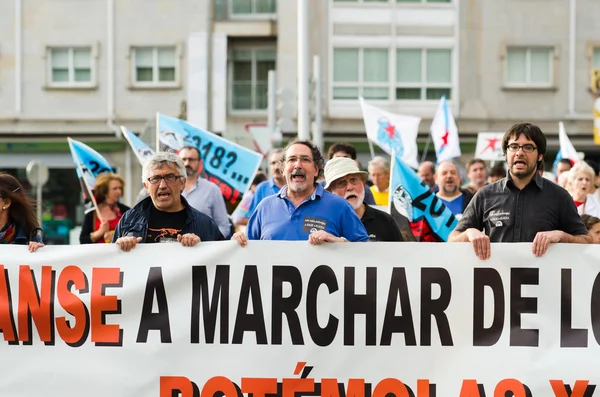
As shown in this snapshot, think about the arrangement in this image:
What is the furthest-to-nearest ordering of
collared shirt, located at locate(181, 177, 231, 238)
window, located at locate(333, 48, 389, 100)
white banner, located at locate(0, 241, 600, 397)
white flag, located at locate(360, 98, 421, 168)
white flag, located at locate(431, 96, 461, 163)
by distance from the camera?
1. window, located at locate(333, 48, 389, 100)
2. white flag, located at locate(431, 96, 461, 163)
3. white flag, located at locate(360, 98, 421, 168)
4. collared shirt, located at locate(181, 177, 231, 238)
5. white banner, located at locate(0, 241, 600, 397)

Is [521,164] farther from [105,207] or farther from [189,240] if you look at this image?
[105,207]

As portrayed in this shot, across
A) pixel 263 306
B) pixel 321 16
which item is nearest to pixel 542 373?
pixel 263 306

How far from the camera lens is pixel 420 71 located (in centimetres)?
3097

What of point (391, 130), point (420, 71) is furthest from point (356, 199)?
point (420, 71)

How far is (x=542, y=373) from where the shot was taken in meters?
5.66

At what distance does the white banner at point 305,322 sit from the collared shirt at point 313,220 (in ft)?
0.69

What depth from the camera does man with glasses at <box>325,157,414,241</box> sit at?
7.05 metres

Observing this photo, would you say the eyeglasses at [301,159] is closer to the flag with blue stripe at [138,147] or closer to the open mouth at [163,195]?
the open mouth at [163,195]

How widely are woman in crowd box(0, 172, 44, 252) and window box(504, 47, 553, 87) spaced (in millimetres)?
25760

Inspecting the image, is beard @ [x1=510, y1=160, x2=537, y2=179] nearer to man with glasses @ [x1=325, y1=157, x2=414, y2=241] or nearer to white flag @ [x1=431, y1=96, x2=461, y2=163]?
man with glasses @ [x1=325, y1=157, x2=414, y2=241]

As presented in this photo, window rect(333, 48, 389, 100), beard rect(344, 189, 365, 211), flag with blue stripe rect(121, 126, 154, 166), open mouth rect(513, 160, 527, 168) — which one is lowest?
beard rect(344, 189, 365, 211)

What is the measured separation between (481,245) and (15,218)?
2.65 m

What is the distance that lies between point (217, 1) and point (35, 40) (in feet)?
17.3

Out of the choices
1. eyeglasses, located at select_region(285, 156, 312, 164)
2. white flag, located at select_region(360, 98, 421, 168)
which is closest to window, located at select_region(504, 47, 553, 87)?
white flag, located at select_region(360, 98, 421, 168)
